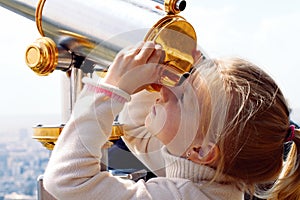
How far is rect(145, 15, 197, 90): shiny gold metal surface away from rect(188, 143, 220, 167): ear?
105 millimetres

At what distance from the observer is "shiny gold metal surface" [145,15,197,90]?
71 cm

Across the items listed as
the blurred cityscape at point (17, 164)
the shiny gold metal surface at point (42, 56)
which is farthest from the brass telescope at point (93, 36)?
the blurred cityscape at point (17, 164)

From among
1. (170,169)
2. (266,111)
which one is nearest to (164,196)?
(170,169)

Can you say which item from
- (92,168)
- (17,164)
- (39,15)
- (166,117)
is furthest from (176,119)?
(17,164)

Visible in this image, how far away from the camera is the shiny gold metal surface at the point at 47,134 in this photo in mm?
790

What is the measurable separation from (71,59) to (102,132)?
0.51ft

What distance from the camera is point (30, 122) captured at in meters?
0.88

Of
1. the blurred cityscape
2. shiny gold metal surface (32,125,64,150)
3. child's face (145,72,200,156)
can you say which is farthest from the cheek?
the blurred cityscape

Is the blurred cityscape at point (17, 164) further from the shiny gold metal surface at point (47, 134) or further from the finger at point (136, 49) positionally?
the finger at point (136, 49)

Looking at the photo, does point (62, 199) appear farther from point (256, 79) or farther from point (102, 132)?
point (256, 79)

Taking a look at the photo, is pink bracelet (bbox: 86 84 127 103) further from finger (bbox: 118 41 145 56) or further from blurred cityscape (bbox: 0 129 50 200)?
blurred cityscape (bbox: 0 129 50 200)

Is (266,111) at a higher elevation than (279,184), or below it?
higher

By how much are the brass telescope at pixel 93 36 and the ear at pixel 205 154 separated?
10cm

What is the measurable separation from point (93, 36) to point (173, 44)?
0.12 metres
